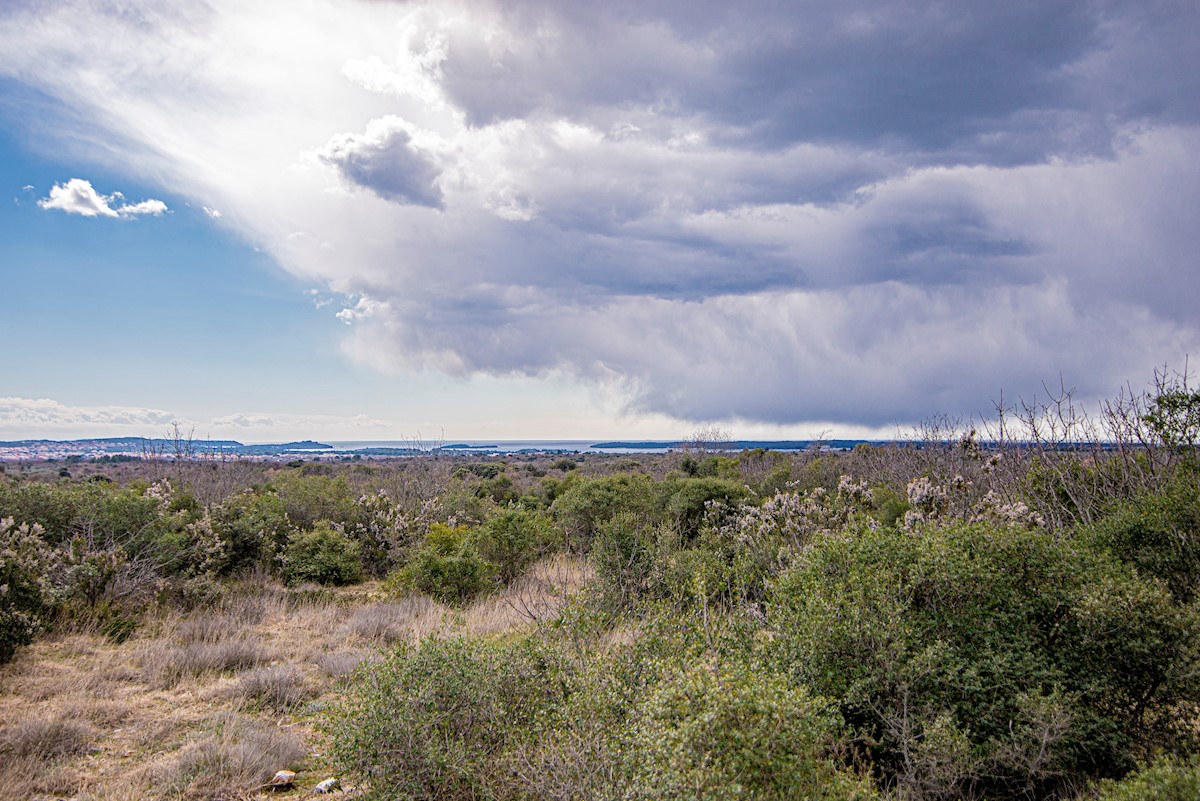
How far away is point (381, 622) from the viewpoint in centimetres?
1045

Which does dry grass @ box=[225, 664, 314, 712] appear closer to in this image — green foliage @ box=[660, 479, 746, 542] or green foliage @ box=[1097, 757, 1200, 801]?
green foliage @ box=[1097, 757, 1200, 801]

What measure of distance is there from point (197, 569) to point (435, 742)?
10.4 meters

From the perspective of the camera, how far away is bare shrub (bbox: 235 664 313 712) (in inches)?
297

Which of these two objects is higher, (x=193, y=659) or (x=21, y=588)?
(x=21, y=588)

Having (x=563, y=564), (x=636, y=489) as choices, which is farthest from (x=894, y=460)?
(x=563, y=564)

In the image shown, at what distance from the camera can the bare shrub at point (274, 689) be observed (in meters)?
7.55

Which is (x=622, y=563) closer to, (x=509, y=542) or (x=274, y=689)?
(x=509, y=542)

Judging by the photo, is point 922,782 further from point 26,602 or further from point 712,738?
point 26,602

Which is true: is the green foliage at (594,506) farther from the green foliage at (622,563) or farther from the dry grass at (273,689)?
the dry grass at (273,689)

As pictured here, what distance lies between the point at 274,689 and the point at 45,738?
2.12 m

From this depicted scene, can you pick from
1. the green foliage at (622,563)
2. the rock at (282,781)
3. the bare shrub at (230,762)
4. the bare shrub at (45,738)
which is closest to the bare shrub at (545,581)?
the green foliage at (622,563)

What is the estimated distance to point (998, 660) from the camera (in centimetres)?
483

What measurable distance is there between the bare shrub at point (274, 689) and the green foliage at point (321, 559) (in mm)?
6166

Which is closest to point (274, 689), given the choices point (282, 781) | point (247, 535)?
point (282, 781)
